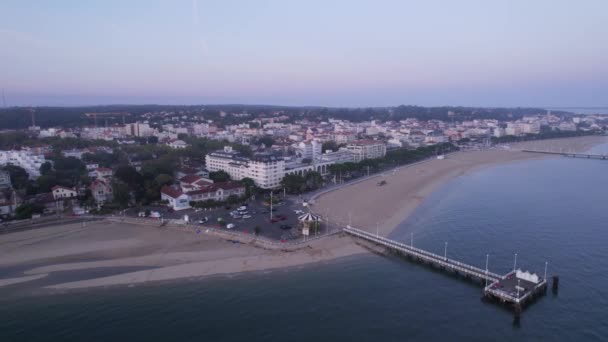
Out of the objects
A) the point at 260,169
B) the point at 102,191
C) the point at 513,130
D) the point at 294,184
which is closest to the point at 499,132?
the point at 513,130

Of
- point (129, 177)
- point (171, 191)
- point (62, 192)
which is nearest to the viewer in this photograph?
point (171, 191)

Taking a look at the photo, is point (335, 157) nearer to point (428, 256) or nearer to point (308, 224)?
point (308, 224)

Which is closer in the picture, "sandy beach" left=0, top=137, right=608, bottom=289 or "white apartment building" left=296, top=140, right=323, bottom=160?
"sandy beach" left=0, top=137, right=608, bottom=289

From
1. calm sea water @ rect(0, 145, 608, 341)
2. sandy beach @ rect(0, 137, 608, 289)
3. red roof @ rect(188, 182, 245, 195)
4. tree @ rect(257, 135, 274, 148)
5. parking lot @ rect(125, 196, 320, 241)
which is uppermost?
tree @ rect(257, 135, 274, 148)

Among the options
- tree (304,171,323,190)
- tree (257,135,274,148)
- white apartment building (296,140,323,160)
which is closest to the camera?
tree (304,171,323,190)

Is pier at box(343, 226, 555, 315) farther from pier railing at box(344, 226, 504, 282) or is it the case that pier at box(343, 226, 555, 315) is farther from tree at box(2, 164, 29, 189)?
tree at box(2, 164, 29, 189)

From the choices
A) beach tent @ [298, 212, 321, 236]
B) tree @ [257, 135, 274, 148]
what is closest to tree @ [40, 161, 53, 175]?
beach tent @ [298, 212, 321, 236]

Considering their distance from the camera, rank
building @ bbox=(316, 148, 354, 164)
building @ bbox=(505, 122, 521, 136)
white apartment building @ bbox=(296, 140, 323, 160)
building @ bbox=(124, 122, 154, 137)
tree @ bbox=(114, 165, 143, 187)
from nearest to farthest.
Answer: tree @ bbox=(114, 165, 143, 187)
building @ bbox=(316, 148, 354, 164)
white apartment building @ bbox=(296, 140, 323, 160)
building @ bbox=(124, 122, 154, 137)
building @ bbox=(505, 122, 521, 136)
